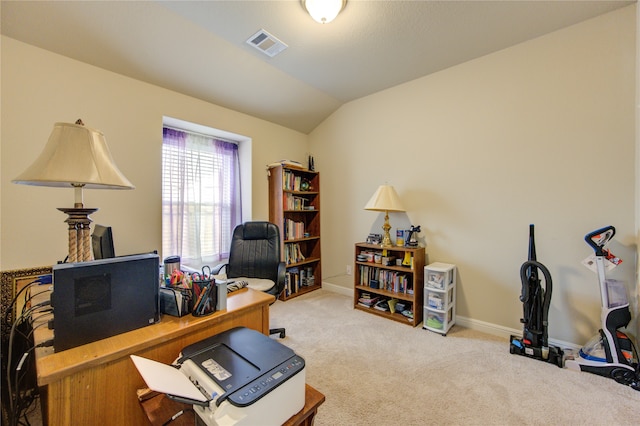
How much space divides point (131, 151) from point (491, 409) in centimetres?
332

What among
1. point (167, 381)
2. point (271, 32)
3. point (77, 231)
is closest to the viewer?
point (167, 381)

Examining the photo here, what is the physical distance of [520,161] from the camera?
7.32 ft

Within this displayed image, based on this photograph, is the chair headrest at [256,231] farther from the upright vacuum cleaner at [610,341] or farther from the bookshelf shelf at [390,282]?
the upright vacuum cleaner at [610,341]

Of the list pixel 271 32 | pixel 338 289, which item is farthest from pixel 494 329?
pixel 271 32

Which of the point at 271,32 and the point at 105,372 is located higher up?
the point at 271,32

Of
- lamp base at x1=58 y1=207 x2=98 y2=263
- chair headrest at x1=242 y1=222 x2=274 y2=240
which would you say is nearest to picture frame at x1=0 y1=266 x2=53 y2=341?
lamp base at x1=58 y1=207 x2=98 y2=263

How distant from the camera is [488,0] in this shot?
5.96 ft

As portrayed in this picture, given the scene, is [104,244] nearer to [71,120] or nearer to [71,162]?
[71,162]

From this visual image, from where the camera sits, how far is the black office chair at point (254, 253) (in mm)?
2562

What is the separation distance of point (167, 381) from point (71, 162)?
2.81 ft

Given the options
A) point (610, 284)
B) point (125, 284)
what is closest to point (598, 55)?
point (610, 284)

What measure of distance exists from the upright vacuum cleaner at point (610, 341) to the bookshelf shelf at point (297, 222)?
270 centimetres

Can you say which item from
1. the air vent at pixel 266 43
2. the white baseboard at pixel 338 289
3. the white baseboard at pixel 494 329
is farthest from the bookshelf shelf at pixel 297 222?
the white baseboard at pixel 494 329

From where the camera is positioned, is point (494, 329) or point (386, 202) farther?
point (386, 202)
